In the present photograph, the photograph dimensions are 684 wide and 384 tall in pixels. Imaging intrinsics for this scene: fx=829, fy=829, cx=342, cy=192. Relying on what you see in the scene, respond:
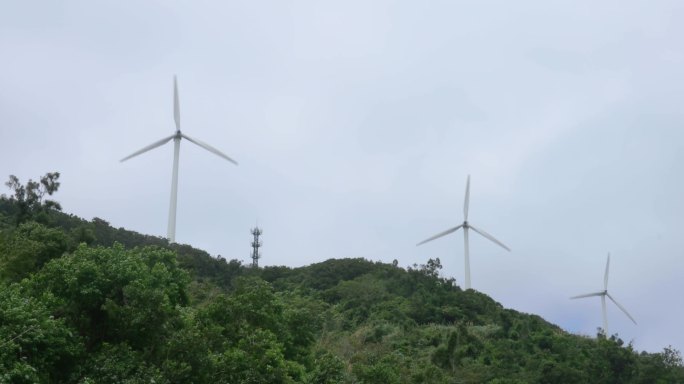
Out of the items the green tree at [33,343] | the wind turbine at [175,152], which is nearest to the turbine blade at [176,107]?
the wind turbine at [175,152]

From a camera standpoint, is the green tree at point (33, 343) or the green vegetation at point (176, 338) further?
the green vegetation at point (176, 338)

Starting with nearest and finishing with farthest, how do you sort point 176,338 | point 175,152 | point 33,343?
point 33,343
point 176,338
point 175,152

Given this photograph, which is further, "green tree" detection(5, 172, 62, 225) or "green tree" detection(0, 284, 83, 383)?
"green tree" detection(5, 172, 62, 225)

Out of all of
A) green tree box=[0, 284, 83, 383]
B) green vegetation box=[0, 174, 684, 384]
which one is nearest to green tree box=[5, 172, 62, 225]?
green vegetation box=[0, 174, 684, 384]

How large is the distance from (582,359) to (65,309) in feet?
140

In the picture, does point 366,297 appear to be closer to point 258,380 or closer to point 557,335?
point 557,335

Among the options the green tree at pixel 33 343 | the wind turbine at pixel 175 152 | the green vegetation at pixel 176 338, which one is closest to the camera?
the green tree at pixel 33 343

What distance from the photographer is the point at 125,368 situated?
736 inches

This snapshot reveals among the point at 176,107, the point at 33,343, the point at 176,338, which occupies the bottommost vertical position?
the point at 33,343

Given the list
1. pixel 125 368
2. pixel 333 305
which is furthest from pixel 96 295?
Result: pixel 333 305

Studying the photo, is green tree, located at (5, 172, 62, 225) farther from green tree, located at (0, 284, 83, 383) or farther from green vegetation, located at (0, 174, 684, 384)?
green tree, located at (0, 284, 83, 383)

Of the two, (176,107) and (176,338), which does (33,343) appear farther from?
(176,107)

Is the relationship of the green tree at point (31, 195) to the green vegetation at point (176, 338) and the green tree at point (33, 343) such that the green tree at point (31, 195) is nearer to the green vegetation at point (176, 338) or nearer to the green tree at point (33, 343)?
the green vegetation at point (176, 338)

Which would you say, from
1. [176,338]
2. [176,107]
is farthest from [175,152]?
[176,338]
